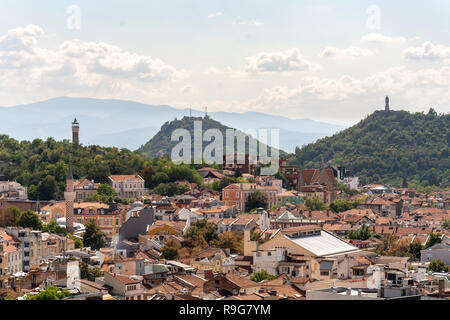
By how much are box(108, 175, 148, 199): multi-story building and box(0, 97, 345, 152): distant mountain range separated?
1806 inches

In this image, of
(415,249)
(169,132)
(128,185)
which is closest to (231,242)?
(415,249)

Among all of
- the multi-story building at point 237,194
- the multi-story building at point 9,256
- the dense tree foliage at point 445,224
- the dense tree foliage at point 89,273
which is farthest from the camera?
the multi-story building at point 237,194

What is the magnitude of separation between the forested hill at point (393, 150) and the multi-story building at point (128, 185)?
29161 millimetres

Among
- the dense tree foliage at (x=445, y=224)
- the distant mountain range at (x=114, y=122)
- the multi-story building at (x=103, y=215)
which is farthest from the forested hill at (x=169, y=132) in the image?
the multi-story building at (x=103, y=215)

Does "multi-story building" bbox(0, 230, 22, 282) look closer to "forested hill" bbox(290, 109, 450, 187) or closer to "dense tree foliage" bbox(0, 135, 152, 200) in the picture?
"dense tree foliage" bbox(0, 135, 152, 200)

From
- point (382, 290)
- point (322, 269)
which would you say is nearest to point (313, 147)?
point (322, 269)

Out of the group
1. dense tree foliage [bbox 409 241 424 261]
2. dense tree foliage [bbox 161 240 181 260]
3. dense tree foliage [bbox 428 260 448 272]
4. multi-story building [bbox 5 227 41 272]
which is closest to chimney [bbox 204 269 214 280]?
dense tree foliage [bbox 161 240 181 260]

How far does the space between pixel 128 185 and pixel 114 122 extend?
74.3 metres

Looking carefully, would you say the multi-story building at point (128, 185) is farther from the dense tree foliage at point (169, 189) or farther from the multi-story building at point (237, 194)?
the multi-story building at point (237, 194)

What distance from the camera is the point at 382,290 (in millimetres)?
11531

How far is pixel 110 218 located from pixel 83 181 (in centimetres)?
738

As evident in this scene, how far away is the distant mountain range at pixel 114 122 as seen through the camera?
96.1m

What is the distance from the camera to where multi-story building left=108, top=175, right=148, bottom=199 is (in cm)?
4294
